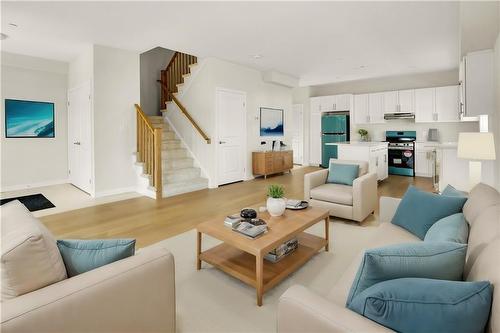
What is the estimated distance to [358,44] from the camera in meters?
5.14

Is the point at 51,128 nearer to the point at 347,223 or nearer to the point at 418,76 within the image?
the point at 347,223

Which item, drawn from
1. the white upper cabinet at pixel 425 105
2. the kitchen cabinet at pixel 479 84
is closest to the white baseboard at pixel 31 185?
the kitchen cabinet at pixel 479 84

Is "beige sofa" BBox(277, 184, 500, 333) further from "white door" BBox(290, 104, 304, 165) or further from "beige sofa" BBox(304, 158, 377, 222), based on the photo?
"white door" BBox(290, 104, 304, 165)

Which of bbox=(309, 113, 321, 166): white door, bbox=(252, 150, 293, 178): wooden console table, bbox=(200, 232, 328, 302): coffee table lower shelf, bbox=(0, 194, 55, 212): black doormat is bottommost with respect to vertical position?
bbox=(200, 232, 328, 302): coffee table lower shelf

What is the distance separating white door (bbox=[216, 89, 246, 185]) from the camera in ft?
20.5

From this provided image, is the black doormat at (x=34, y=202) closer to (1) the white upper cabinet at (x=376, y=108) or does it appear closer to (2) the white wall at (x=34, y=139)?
(2) the white wall at (x=34, y=139)

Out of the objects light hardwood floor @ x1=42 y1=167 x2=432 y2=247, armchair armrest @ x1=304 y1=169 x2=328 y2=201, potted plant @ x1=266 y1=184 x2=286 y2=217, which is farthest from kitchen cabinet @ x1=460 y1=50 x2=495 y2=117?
light hardwood floor @ x1=42 y1=167 x2=432 y2=247

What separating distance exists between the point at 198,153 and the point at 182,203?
1.82 meters

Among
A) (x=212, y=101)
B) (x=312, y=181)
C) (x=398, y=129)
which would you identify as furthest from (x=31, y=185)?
(x=398, y=129)

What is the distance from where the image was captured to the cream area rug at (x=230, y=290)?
1.83 metres

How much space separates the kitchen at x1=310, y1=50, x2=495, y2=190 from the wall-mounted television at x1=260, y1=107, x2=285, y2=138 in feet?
5.39

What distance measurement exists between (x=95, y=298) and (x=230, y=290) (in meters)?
1.21

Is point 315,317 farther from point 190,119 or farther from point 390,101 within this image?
point 390,101

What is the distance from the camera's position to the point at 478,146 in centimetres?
268
